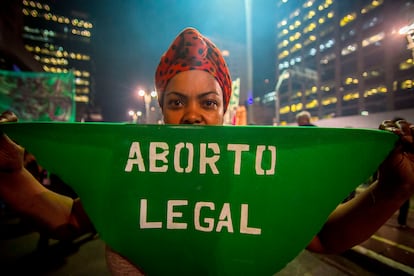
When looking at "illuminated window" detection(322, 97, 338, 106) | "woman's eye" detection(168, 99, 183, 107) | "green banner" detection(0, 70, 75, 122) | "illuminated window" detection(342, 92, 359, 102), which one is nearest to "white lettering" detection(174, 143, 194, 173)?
"woman's eye" detection(168, 99, 183, 107)

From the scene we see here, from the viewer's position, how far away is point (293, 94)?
7456cm

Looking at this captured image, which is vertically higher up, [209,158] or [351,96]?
[351,96]

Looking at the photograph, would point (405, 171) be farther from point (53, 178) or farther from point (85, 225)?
point (53, 178)

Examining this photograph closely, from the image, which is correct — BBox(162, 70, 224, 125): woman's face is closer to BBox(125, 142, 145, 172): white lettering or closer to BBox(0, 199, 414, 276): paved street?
BBox(125, 142, 145, 172): white lettering

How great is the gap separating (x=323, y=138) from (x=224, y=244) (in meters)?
0.61

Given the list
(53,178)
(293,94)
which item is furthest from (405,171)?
(293,94)

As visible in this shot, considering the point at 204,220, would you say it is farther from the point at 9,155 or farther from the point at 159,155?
the point at 9,155

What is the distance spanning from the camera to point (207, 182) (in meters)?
0.93

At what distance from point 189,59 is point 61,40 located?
357 ft

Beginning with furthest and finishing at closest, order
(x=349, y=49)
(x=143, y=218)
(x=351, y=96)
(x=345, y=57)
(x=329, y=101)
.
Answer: (x=329, y=101)
(x=345, y=57)
(x=349, y=49)
(x=351, y=96)
(x=143, y=218)

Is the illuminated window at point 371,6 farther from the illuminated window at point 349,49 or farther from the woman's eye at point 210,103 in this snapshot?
the woman's eye at point 210,103

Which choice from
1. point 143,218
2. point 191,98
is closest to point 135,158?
point 143,218

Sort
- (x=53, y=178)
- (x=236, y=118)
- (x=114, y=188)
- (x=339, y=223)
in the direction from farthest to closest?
(x=236, y=118)
(x=53, y=178)
(x=339, y=223)
(x=114, y=188)

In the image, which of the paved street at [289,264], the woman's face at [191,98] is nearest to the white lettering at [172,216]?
the woman's face at [191,98]
